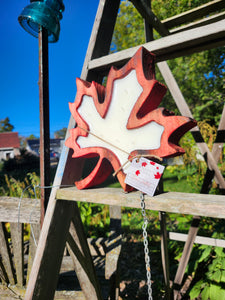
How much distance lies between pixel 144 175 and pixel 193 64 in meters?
6.09

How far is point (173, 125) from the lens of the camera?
2.50 feet

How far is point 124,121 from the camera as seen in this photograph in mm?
924

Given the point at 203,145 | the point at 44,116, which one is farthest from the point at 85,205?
the point at 44,116

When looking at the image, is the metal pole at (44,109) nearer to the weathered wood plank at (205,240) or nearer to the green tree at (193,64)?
the weathered wood plank at (205,240)

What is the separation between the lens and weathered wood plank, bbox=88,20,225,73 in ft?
2.71

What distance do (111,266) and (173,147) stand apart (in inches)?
56.8

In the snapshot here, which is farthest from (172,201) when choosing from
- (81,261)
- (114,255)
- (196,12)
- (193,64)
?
(193,64)

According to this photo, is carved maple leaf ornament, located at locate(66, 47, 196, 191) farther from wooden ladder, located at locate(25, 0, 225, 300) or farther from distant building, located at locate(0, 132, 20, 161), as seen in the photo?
distant building, located at locate(0, 132, 20, 161)

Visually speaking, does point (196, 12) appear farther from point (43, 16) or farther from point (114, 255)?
point (114, 255)

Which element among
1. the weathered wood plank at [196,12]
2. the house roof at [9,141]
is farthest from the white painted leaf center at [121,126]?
the house roof at [9,141]

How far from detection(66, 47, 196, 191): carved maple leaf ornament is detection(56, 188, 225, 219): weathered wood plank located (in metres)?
0.06

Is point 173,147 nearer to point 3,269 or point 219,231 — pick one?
point 3,269

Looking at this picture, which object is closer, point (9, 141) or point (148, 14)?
point (148, 14)

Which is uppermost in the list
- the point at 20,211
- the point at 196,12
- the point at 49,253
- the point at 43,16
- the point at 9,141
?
the point at 196,12
